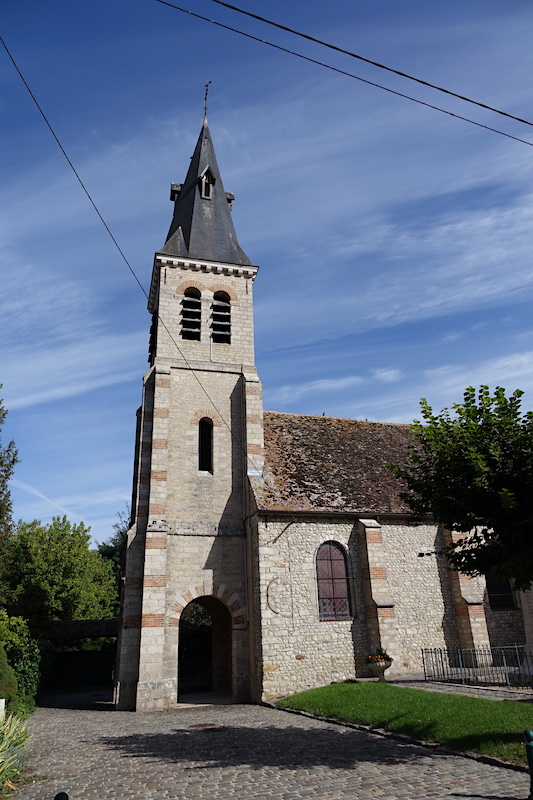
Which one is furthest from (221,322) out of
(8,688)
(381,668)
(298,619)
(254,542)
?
(8,688)

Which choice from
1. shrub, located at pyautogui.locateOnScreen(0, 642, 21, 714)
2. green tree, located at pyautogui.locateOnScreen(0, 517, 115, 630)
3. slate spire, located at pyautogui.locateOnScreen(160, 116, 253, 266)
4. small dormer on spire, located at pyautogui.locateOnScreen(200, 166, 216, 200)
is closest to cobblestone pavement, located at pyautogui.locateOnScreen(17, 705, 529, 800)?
shrub, located at pyautogui.locateOnScreen(0, 642, 21, 714)

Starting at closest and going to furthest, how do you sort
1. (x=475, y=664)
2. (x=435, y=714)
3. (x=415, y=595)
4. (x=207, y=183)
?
(x=435, y=714) < (x=475, y=664) < (x=415, y=595) < (x=207, y=183)

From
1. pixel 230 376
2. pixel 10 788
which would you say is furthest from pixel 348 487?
pixel 10 788

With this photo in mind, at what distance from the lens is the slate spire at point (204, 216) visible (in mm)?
23531

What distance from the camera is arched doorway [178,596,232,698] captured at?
21.0m

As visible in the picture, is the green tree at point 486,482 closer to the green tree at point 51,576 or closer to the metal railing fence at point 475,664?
the metal railing fence at point 475,664

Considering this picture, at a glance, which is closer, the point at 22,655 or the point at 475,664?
the point at 475,664

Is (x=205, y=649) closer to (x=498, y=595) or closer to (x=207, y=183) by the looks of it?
(x=498, y=595)

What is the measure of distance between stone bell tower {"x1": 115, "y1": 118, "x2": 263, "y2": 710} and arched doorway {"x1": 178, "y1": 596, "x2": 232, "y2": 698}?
0.10m

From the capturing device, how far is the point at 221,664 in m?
21.4

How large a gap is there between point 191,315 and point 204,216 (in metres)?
5.52

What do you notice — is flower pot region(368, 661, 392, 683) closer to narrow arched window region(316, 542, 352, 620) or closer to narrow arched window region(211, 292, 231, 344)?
narrow arched window region(316, 542, 352, 620)

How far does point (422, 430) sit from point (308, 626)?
31.4 feet

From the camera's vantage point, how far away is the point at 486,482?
9.27 metres
